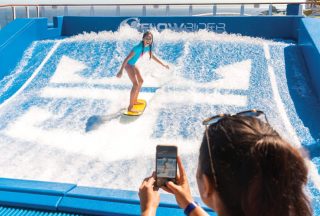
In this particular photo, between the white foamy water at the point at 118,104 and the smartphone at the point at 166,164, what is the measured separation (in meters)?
2.38

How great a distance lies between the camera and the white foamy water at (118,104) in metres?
4.30

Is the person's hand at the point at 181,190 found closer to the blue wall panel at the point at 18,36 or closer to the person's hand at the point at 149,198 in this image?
the person's hand at the point at 149,198

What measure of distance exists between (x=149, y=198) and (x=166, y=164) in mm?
162

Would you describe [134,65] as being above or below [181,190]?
below

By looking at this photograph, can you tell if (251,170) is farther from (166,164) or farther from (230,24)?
(230,24)

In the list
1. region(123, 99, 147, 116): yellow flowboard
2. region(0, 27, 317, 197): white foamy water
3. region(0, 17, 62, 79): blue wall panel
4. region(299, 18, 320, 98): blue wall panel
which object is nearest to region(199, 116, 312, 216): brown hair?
region(0, 27, 317, 197): white foamy water

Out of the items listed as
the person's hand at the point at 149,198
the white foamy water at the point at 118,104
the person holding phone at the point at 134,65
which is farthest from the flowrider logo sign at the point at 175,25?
the person's hand at the point at 149,198

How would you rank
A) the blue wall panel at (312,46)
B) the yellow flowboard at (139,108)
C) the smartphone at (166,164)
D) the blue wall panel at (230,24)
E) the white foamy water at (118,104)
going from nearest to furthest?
the smartphone at (166,164) < the white foamy water at (118,104) < the yellow flowboard at (139,108) < the blue wall panel at (312,46) < the blue wall panel at (230,24)

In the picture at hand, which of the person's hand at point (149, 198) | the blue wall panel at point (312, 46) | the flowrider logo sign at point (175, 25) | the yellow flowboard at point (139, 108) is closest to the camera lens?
the person's hand at point (149, 198)

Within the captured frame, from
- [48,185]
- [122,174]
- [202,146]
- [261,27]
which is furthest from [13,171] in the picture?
[261,27]

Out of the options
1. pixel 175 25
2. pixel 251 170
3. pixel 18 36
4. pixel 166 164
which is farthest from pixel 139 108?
pixel 251 170

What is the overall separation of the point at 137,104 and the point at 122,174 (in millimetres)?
1911

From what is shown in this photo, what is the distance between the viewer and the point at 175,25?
29.0 ft

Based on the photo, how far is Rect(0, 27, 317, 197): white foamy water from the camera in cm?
430
